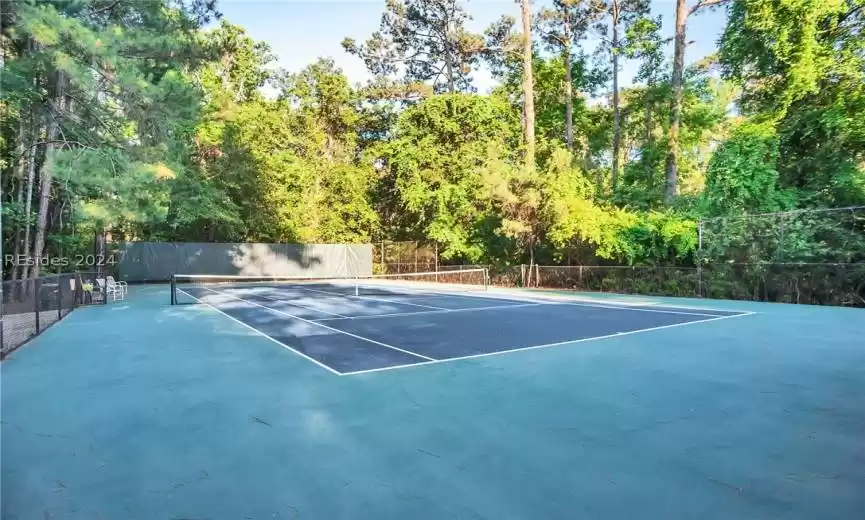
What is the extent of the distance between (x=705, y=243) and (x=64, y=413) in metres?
16.1

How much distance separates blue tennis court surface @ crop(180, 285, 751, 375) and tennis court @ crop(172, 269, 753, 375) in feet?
0.04

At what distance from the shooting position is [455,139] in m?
28.9

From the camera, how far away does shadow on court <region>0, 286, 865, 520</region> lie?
2666mm

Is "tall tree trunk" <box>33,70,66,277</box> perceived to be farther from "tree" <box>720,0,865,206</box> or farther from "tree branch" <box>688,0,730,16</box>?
"tree branch" <box>688,0,730,16</box>

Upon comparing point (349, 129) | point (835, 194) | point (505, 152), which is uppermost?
point (349, 129)

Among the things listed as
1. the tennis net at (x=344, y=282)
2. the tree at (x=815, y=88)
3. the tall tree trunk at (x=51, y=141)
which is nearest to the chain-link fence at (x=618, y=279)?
the tennis net at (x=344, y=282)

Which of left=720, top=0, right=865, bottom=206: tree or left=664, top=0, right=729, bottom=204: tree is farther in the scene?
left=664, top=0, right=729, bottom=204: tree

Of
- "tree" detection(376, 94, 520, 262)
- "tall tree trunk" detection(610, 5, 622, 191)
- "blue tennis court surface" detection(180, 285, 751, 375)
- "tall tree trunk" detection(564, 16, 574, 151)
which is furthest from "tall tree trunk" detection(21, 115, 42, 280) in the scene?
"tall tree trunk" detection(610, 5, 622, 191)

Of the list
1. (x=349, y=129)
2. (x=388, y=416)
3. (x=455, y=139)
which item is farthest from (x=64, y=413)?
(x=349, y=129)

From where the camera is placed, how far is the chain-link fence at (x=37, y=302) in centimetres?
812

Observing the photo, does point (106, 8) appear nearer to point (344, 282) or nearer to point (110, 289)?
point (110, 289)

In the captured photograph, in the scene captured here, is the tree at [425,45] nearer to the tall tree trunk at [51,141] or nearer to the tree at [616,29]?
the tree at [616,29]

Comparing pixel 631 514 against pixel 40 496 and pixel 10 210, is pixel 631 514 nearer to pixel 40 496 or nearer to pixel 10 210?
pixel 40 496

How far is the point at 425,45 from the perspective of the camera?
32969mm
